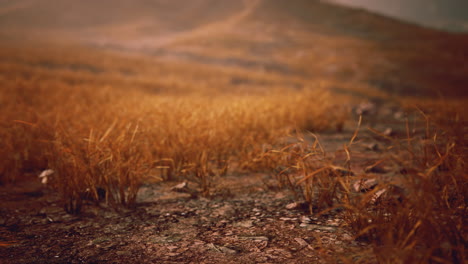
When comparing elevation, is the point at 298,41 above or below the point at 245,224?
above

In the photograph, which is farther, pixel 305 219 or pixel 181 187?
pixel 181 187

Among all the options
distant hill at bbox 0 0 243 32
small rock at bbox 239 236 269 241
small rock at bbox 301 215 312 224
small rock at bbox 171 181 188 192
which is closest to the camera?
small rock at bbox 239 236 269 241

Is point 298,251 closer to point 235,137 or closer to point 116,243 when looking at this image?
point 116,243

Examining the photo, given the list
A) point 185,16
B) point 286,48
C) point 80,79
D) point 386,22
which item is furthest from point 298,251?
point 185,16

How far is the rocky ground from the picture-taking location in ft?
4.32

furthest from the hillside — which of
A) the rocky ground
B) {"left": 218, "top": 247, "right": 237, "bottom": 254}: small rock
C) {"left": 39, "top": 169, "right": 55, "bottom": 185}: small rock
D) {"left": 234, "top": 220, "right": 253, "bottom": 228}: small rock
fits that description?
{"left": 39, "top": 169, "right": 55, "bottom": 185}: small rock

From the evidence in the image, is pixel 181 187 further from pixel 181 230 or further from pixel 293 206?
pixel 293 206

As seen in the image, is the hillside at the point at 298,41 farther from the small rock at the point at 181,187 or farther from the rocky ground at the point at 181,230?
the small rock at the point at 181,187

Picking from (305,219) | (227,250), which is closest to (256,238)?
(227,250)

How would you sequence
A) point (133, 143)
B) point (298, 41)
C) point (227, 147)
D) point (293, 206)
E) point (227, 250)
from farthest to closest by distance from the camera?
point (298, 41) < point (227, 147) < point (133, 143) < point (293, 206) < point (227, 250)

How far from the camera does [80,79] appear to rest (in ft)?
28.4

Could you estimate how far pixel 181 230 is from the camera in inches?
62.7

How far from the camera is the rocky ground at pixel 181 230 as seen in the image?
4.32ft

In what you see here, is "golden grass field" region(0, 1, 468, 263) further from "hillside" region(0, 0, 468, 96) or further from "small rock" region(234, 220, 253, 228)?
"hillside" region(0, 0, 468, 96)
